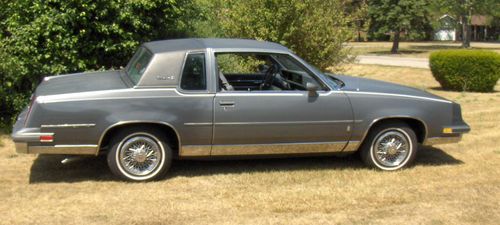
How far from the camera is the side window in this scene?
19.3ft

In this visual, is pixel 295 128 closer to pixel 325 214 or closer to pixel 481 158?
pixel 325 214

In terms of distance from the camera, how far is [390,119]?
6445 millimetres

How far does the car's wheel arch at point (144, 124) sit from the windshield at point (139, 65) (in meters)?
0.46

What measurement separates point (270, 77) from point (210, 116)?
4.71 feet

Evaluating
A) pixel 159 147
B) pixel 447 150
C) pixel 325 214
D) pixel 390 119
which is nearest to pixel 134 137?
pixel 159 147

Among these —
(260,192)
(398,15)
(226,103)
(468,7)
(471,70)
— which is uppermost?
(468,7)

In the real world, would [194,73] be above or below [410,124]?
above

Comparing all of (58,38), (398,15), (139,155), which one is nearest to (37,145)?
(139,155)

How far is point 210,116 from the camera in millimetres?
5844

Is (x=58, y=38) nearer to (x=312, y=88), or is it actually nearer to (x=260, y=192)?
(x=312, y=88)

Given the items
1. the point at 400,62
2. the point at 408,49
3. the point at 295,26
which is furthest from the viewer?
the point at 408,49

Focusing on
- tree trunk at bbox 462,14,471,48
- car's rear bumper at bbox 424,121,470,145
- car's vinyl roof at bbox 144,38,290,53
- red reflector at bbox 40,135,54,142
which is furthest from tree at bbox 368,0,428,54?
red reflector at bbox 40,135,54,142

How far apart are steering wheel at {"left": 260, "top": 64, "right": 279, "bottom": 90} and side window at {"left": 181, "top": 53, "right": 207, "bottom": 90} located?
122 cm

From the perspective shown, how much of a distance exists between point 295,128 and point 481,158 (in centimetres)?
282
